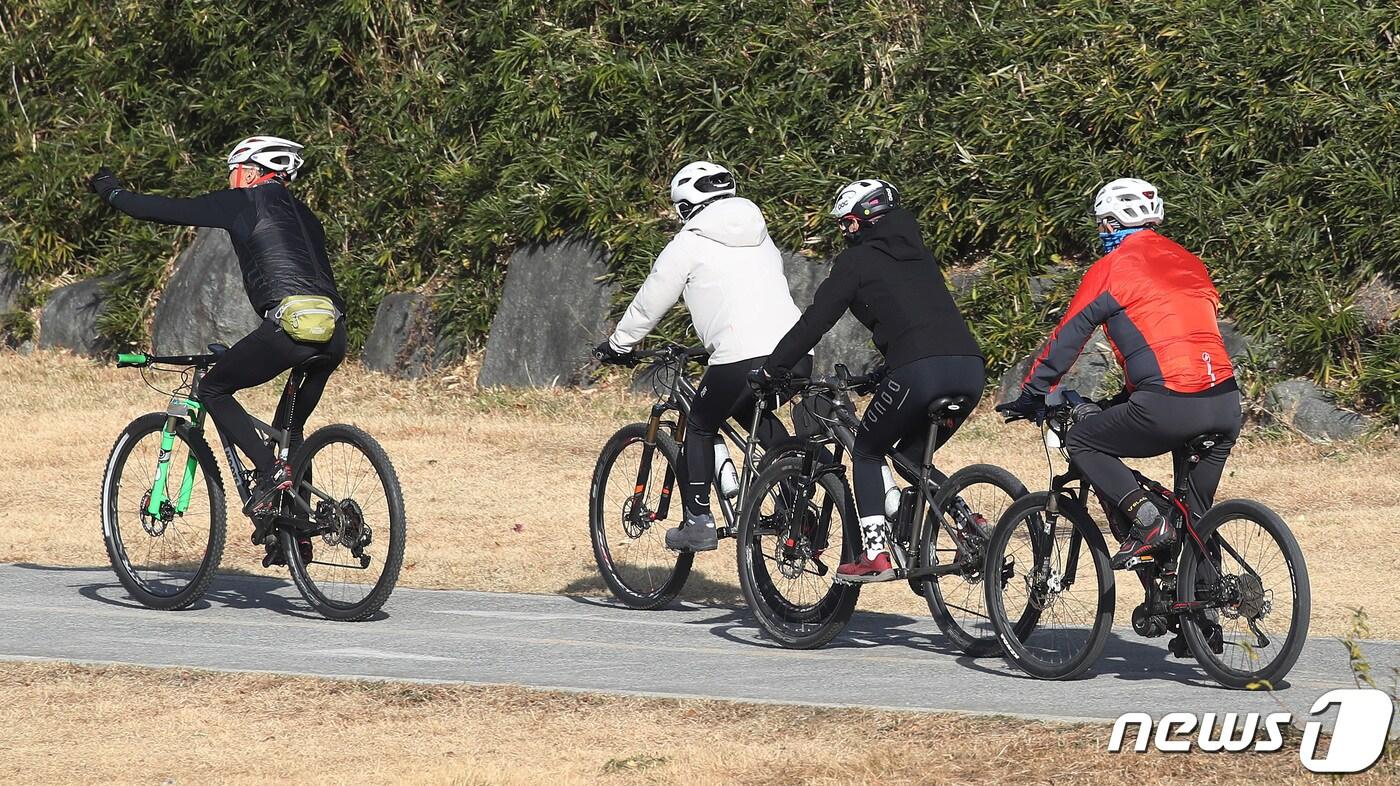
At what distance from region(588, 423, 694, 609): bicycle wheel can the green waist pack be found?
1445 millimetres

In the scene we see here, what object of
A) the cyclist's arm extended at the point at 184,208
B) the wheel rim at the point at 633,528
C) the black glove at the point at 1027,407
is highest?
the cyclist's arm extended at the point at 184,208

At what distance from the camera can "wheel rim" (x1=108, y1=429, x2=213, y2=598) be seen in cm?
905

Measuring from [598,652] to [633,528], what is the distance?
1158 mm

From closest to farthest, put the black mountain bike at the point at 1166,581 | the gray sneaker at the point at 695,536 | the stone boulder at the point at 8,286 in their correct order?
the black mountain bike at the point at 1166,581 → the gray sneaker at the point at 695,536 → the stone boulder at the point at 8,286

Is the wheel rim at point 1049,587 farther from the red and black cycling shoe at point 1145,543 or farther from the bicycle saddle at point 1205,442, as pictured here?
the bicycle saddle at point 1205,442

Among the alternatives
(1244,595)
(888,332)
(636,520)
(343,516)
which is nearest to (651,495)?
(636,520)

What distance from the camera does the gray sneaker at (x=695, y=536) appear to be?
852cm

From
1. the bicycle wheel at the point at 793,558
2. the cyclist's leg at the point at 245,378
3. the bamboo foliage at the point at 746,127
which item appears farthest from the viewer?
the bamboo foliage at the point at 746,127

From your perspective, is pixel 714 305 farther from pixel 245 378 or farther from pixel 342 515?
pixel 245 378

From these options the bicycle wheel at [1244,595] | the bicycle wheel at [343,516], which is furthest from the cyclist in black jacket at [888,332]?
the bicycle wheel at [343,516]

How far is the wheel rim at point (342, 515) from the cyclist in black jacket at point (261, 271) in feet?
0.56

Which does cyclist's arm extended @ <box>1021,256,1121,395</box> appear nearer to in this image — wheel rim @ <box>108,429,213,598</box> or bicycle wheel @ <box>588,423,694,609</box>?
bicycle wheel @ <box>588,423,694,609</box>

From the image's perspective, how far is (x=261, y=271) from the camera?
8.75 meters

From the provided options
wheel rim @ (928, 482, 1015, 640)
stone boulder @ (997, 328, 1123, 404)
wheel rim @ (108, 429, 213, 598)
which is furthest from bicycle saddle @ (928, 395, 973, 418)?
stone boulder @ (997, 328, 1123, 404)
